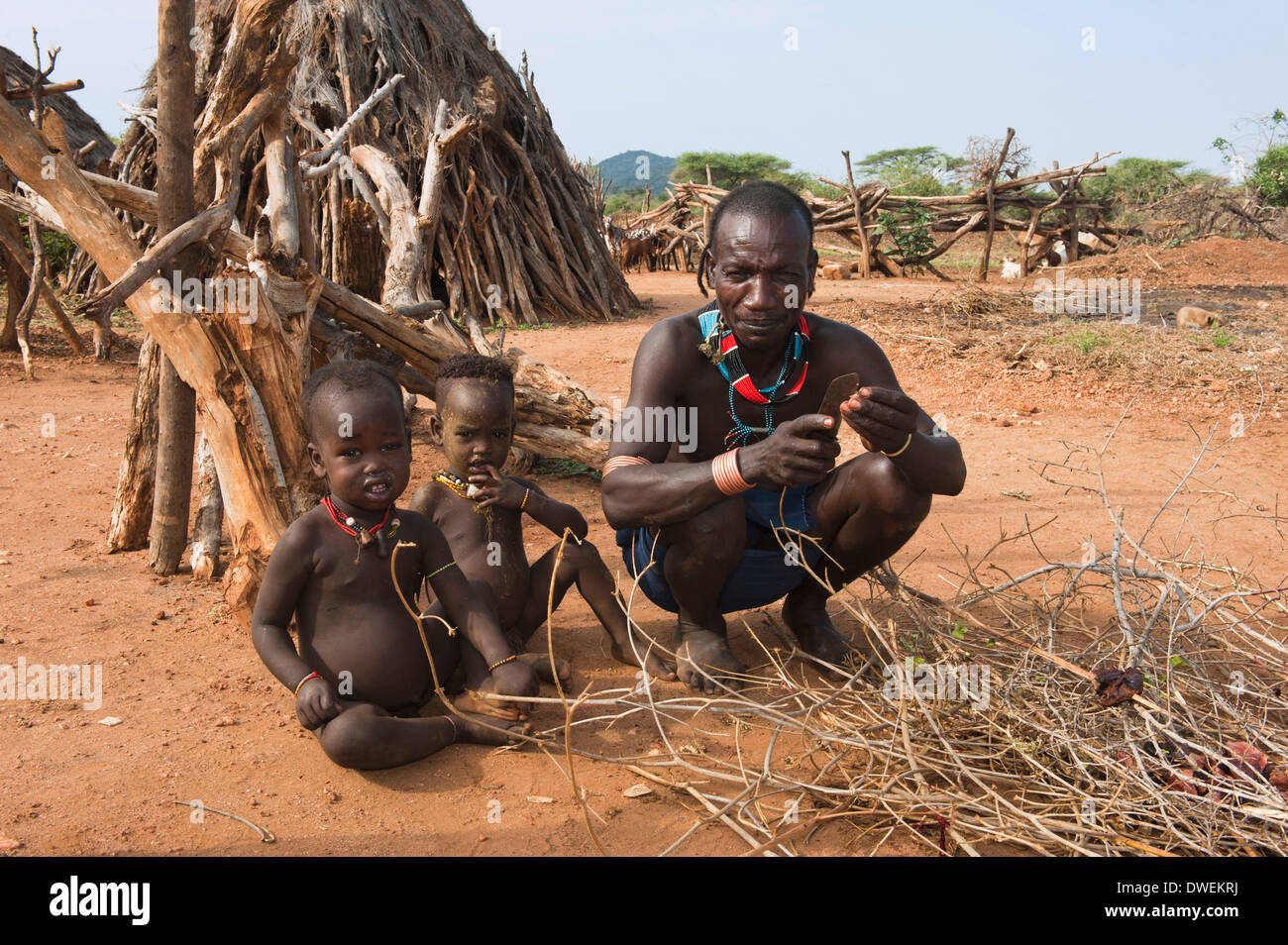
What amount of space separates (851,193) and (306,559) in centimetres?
1663

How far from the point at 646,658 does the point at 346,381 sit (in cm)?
119

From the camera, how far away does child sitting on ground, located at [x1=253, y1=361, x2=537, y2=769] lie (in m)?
2.26

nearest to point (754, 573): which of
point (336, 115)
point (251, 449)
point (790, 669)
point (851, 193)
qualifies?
point (790, 669)

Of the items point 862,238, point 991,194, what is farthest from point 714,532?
point 862,238

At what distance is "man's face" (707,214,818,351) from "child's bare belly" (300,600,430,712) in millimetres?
1242

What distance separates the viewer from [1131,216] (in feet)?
62.0

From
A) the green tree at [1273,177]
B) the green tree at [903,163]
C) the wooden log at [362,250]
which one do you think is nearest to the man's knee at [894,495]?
the wooden log at [362,250]

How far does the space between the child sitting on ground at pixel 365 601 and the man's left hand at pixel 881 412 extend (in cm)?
109

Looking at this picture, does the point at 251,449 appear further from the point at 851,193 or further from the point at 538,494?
the point at 851,193

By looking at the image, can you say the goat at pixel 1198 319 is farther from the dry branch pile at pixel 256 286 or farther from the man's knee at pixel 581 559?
the man's knee at pixel 581 559

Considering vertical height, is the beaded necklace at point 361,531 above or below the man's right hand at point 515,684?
above

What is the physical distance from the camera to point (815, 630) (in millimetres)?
2939

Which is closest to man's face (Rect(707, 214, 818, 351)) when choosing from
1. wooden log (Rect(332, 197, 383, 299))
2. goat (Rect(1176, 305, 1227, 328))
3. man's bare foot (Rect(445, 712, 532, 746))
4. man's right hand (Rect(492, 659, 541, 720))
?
man's right hand (Rect(492, 659, 541, 720))

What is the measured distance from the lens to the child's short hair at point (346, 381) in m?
2.35
